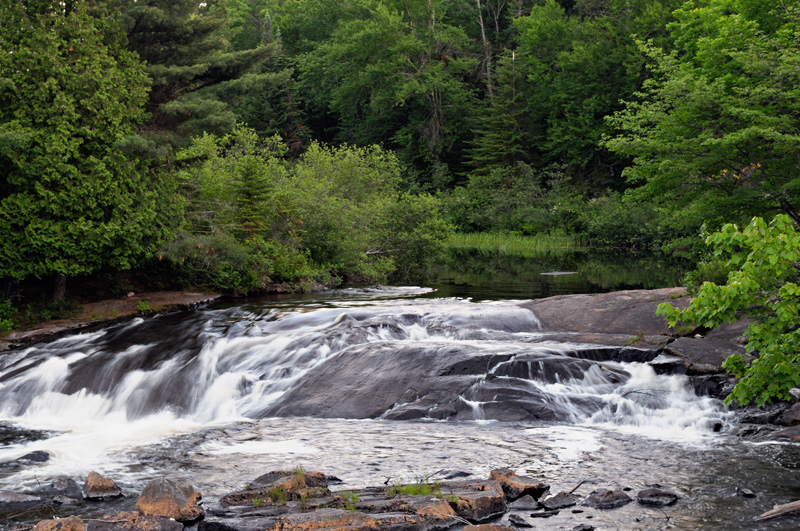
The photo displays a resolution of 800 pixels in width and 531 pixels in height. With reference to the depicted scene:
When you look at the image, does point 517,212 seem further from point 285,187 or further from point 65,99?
point 65,99

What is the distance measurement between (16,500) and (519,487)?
4938 millimetres

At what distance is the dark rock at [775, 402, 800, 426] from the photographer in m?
9.41

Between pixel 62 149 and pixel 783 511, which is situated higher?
pixel 62 149

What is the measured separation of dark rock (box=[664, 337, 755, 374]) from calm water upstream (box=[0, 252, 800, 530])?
1.72 ft

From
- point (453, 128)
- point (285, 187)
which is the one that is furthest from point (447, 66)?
point (285, 187)

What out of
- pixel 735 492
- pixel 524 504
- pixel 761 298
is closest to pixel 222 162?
pixel 761 298

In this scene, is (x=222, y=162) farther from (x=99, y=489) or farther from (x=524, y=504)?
(x=524, y=504)

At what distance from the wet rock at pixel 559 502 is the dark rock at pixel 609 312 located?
6.82 metres

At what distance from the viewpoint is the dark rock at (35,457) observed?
8789 millimetres

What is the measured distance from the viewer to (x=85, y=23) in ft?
54.1

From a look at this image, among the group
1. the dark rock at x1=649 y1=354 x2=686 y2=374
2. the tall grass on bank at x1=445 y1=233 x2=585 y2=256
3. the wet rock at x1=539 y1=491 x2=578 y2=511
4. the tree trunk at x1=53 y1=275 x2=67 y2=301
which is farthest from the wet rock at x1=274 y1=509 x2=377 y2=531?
the tall grass on bank at x1=445 y1=233 x2=585 y2=256

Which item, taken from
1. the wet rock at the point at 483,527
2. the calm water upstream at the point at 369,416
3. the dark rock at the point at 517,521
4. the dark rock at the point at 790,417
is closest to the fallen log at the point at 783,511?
the calm water upstream at the point at 369,416

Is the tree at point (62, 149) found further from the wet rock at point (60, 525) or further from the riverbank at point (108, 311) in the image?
the wet rock at point (60, 525)

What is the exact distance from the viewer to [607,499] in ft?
22.4
